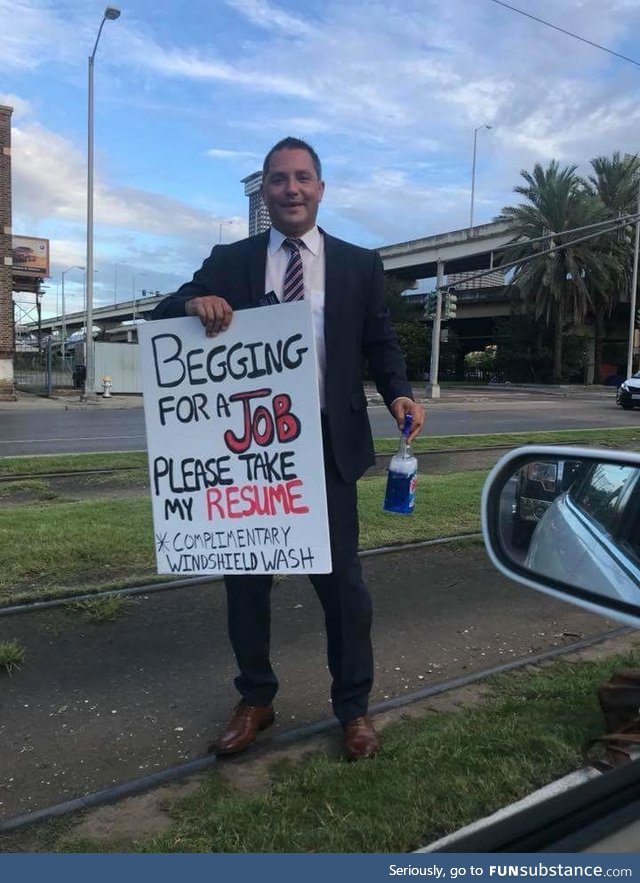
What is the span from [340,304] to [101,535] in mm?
3627

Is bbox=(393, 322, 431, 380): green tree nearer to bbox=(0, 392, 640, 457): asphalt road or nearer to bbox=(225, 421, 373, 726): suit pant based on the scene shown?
bbox=(0, 392, 640, 457): asphalt road

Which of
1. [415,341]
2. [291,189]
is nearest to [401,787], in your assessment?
[291,189]

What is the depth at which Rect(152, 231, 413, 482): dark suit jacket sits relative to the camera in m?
2.75

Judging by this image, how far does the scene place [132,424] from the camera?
17.3 meters

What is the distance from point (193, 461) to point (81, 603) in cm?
202

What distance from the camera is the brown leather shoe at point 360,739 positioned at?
9.22ft

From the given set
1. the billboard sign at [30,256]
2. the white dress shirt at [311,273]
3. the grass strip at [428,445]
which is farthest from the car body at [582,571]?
the billboard sign at [30,256]

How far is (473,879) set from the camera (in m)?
1.40

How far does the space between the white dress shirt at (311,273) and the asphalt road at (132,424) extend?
30.7ft

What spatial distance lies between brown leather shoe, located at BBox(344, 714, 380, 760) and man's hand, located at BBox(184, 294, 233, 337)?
1570 millimetres

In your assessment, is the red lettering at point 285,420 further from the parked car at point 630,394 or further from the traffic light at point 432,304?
the traffic light at point 432,304

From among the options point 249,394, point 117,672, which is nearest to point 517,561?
point 249,394

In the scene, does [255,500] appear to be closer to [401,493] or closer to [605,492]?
[401,493]

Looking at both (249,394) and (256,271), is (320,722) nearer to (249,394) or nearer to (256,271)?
(249,394)
